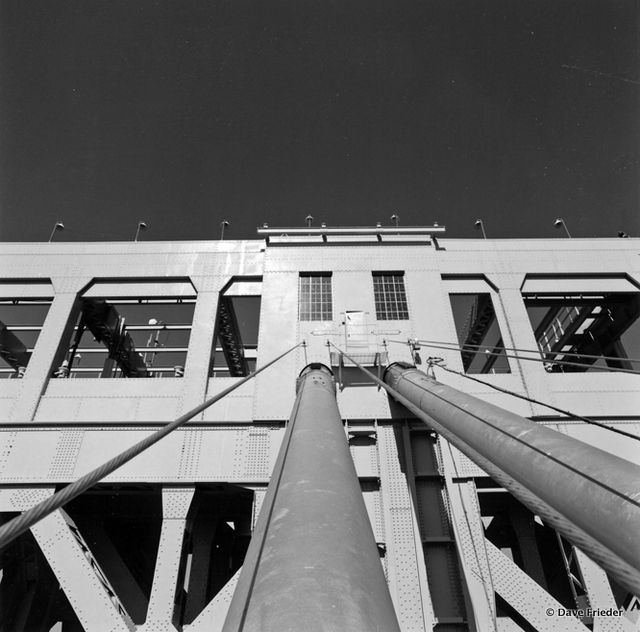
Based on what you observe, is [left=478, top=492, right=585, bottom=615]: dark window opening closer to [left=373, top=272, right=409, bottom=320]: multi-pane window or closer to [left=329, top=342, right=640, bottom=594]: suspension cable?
[left=373, top=272, right=409, bottom=320]: multi-pane window

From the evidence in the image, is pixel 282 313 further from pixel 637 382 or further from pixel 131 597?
pixel 637 382

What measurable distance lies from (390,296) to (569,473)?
9.61 meters

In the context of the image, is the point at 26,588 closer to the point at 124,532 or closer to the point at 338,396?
the point at 124,532

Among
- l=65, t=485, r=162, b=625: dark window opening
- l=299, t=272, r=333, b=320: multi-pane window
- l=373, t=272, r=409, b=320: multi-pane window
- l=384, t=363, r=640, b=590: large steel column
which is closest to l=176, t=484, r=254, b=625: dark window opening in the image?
l=65, t=485, r=162, b=625: dark window opening

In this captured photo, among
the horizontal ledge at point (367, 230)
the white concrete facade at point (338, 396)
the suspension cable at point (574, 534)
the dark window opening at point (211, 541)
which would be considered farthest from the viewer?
the horizontal ledge at point (367, 230)

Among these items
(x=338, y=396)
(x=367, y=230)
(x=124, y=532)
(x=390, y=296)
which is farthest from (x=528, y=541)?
(x=124, y=532)

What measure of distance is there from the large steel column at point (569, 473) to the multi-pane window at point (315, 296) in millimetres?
7590

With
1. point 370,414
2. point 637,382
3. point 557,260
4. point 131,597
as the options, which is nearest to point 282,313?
point 370,414

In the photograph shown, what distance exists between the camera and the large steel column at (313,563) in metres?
1.24

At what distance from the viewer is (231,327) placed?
1507 centimetres

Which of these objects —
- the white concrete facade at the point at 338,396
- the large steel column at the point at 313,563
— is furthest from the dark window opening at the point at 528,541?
the large steel column at the point at 313,563

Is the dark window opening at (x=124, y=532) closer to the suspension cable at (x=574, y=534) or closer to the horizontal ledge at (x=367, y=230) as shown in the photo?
the horizontal ledge at (x=367, y=230)

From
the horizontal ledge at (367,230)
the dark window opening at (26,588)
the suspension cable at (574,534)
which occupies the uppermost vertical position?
the horizontal ledge at (367,230)

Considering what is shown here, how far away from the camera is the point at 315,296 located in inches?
459
